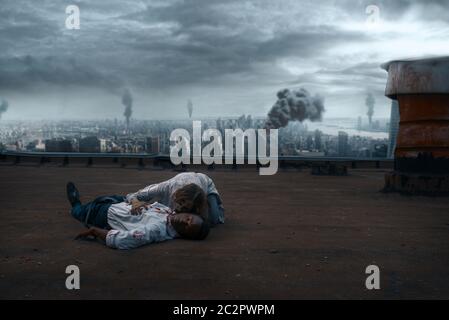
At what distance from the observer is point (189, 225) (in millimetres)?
5551

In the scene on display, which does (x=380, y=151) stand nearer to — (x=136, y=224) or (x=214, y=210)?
(x=214, y=210)

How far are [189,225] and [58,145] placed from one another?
74.0ft

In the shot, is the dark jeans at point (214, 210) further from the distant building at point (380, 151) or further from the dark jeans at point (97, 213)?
the distant building at point (380, 151)

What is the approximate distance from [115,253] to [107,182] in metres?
8.24

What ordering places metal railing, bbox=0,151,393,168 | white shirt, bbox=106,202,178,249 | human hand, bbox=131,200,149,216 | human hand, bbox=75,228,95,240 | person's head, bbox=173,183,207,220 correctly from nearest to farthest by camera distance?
white shirt, bbox=106,202,178,249
human hand, bbox=75,228,95,240
person's head, bbox=173,183,207,220
human hand, bbox=131,200,149,216
metal railing, bbox=0,151,393,168

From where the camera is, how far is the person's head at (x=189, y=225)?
5559 mm

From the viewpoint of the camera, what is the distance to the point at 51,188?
442 inches

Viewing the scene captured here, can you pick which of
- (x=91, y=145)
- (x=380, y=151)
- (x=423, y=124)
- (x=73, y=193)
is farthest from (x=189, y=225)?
(x=380, y=151)

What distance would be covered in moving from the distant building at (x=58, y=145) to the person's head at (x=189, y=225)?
2208 cm

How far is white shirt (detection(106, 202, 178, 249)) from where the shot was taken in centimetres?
520

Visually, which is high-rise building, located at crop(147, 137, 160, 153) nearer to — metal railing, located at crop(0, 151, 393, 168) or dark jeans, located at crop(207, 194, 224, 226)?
metal railing, located at crop(0, 151, 393, 168)

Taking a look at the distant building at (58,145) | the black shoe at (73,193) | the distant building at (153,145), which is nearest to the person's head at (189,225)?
the black shoe at (73,193)

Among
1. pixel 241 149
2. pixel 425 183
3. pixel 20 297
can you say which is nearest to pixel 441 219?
pixel 425 183

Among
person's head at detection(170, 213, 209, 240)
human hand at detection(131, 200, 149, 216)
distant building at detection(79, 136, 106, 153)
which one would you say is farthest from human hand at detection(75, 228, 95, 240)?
distant building at detection(79, 136, 106, 153)
